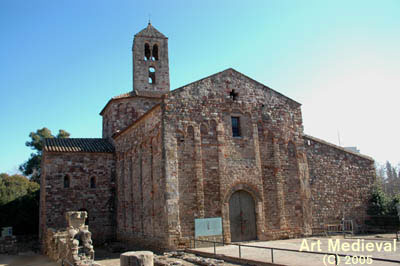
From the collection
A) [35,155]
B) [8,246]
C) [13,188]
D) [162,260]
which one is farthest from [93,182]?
[35,155]

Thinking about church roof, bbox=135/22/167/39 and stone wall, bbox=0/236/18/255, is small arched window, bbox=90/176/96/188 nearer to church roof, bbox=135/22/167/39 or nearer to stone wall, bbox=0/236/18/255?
stone wall, bbox=0/236/18/255

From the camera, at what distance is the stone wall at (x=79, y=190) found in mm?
23031

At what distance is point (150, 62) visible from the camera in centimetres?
2878

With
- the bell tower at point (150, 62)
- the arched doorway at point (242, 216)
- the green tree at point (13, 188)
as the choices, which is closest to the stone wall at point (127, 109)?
the bell tower at point (150, 62)

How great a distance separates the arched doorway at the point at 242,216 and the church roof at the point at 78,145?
37.2 ft

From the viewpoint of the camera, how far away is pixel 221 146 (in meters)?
18.0

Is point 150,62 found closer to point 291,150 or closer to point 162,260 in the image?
point 291,150

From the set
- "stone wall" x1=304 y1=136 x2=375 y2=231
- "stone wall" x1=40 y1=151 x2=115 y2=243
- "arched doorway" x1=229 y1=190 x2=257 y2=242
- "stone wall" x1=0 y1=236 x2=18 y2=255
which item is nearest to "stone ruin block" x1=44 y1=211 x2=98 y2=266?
"stone wall" x1=40 y1=151 x2=115 y2=243

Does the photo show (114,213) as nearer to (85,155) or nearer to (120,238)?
(120,238)

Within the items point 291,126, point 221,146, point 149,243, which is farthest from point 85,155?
point 291,126

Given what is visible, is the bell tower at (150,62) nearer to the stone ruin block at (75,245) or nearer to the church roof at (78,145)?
the church roof at (78,145)

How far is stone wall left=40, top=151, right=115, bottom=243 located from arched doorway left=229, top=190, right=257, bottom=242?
10.4 meters

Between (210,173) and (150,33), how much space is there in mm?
16217

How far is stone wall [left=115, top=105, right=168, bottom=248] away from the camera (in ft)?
57.9
